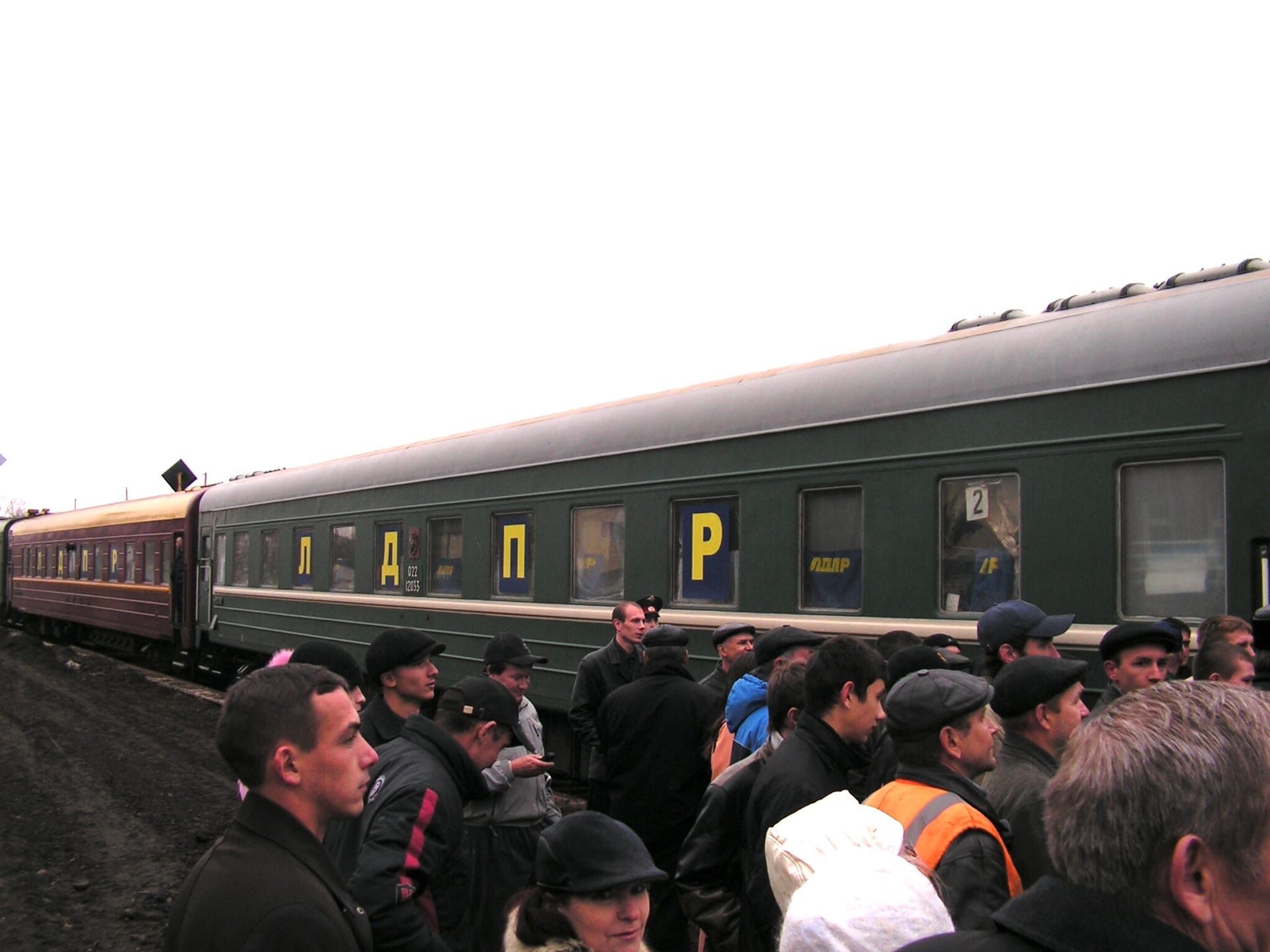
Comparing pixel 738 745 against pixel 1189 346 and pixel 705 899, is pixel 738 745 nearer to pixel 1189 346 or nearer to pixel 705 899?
pixel 705 899

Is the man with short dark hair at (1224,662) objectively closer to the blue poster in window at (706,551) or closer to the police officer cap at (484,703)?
the police officer cap at (484,703)

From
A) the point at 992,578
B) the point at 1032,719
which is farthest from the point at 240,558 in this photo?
the point at 1032,719

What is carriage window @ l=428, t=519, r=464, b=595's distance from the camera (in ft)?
39.5

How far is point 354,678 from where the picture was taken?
4.50m

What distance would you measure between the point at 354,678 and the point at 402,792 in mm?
1310

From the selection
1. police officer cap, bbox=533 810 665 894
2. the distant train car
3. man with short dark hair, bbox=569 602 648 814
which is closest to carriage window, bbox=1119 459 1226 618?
man with short dark hair, bbox=569 602 648 814

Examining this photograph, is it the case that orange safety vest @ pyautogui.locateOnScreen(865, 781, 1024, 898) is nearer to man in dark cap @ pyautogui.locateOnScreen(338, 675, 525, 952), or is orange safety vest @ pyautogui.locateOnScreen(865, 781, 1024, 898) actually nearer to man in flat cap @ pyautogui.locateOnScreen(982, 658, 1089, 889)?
man in flat cap @ pyautogui.locateOnScreen(982, 658, 1089, 889)

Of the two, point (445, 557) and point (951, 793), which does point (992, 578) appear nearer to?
point (951, 793)

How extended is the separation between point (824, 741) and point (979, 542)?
3.51 meters

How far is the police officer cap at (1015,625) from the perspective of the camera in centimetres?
520

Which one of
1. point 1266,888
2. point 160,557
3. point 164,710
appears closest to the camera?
point 1266,888

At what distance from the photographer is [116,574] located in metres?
25.0

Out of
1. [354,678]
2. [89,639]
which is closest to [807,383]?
[354,678]

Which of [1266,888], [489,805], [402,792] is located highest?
[1266,888]
